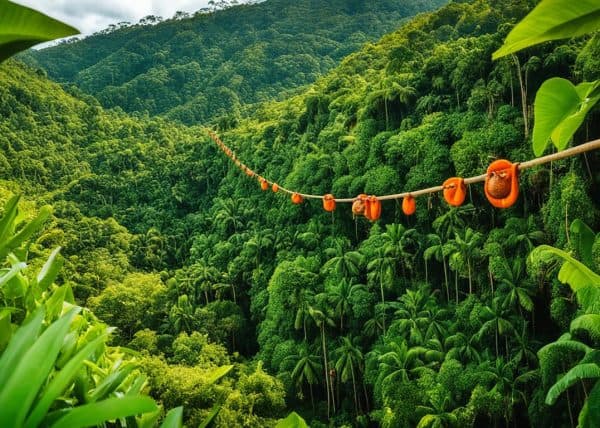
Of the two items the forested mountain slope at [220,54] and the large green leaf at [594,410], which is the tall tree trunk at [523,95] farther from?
the forested mountain slope at [220,54]

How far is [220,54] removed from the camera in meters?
63.9

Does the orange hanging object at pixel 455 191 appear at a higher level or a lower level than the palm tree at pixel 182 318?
higher

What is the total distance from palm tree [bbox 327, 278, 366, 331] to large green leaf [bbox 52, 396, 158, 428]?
15.2 metres

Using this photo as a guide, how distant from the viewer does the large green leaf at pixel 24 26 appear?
0.52 metres

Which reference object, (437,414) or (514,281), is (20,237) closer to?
(437,414)

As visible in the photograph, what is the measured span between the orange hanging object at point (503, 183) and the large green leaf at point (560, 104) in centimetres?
107

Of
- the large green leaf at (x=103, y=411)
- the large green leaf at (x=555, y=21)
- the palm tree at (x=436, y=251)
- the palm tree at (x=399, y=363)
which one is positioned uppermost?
the large green leaf at (x=555, y=21)

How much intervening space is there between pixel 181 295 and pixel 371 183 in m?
9.89

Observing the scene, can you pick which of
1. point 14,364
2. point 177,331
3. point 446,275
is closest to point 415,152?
point 446,275

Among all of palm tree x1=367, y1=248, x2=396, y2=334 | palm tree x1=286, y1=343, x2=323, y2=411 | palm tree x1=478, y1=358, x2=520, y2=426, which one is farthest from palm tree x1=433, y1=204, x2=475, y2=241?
palm tree x1=286, y1=343, x2=323, y2=411

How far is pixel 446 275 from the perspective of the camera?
49.5 ft

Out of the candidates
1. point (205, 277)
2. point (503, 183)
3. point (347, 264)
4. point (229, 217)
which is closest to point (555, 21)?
point (503, 183)

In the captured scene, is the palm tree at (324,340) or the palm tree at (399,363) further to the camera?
the palm tree at (324,340)

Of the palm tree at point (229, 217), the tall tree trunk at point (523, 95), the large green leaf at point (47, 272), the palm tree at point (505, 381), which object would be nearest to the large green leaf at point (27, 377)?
the large green leaf at point (47, 272)
